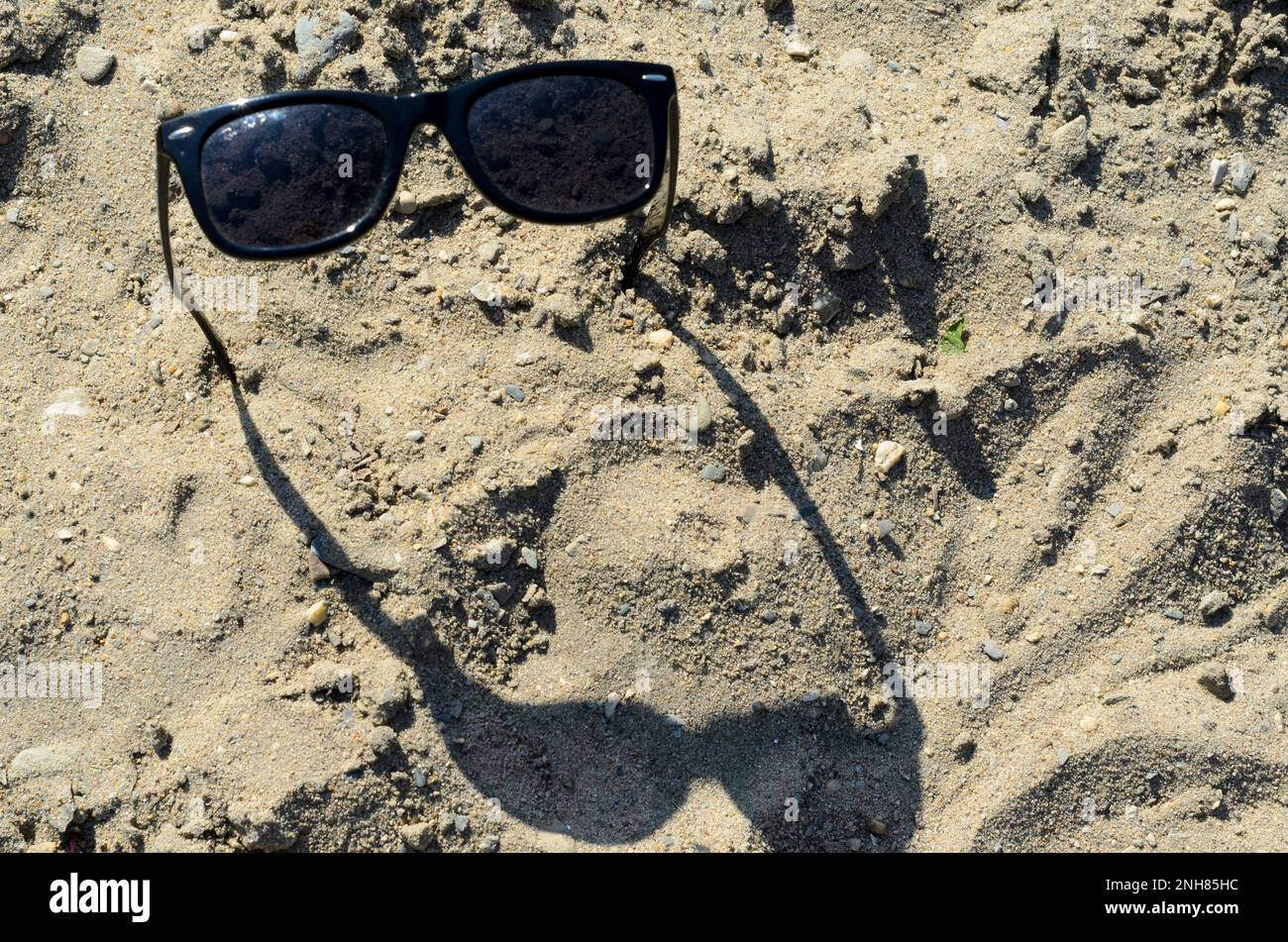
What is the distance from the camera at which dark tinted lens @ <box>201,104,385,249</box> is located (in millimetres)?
2494

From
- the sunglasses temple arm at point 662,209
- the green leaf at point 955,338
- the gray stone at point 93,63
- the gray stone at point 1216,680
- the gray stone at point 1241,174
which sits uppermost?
the gray stone at point 93,63

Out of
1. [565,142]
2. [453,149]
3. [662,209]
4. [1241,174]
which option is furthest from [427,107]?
[1241,174]

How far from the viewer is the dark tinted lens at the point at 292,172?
2.49 meters

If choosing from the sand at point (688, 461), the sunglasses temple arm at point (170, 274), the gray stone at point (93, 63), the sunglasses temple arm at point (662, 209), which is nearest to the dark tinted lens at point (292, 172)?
the sunglasses temple arm at point (170, 274)

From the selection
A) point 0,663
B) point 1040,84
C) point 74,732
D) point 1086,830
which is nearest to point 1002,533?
point 1086,830

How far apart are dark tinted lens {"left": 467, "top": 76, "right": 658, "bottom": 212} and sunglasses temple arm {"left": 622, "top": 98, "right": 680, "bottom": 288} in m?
0.05

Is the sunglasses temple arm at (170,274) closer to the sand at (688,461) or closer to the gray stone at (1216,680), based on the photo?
the sand at (688,461)

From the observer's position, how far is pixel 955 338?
9.97ft

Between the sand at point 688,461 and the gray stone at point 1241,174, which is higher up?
the gray stone at point 1241,174

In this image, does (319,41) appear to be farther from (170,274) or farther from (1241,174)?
(1241,174)

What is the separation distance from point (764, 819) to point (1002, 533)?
3.33 feet

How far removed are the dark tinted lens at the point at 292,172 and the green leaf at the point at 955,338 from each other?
1614mm

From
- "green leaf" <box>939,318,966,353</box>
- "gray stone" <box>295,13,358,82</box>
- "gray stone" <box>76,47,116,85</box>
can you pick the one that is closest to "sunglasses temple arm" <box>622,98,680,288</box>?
"green leaf" <box>939,318,966,353</box>

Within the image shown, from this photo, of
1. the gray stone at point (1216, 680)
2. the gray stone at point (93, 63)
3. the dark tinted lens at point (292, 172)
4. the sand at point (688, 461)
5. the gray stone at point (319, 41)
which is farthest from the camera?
the gray stone at point (93, 63)
